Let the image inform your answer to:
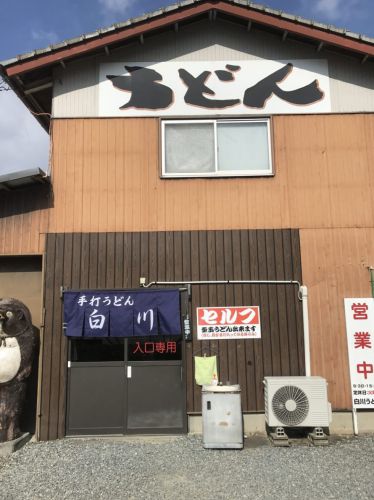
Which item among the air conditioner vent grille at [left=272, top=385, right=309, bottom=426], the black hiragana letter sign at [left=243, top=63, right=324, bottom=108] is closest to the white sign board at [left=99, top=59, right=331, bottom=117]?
the black hiragana letter sign at [left=243, top=63, right=324, bottom=108]

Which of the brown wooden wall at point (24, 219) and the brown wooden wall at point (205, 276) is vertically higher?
the brown wooden wall at point (24, 219)

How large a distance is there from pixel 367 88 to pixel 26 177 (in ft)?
22.3

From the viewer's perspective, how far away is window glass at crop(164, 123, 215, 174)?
848 cm

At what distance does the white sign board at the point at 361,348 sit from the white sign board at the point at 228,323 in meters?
1.66

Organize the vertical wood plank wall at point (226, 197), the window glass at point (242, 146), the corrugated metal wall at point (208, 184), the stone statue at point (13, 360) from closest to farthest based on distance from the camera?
the stone statue at point (13, 360)
the vertical wood plank wall at point (226, 197)
the corrugated metal wall at point (208, 184)
the window glass at point (242, 146)

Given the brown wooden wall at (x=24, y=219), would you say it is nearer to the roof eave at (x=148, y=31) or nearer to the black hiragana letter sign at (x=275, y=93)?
the roof eave at (x=148, y=31)

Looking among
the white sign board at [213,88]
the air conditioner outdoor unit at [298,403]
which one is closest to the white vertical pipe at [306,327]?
the air conditioner outdoor unit at [298,403]

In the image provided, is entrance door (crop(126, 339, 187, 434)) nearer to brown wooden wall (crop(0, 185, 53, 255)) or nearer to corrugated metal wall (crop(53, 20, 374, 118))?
brown wooden wall (crop(0, 185, 53, 255))

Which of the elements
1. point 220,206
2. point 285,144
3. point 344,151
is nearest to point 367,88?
point 344,151

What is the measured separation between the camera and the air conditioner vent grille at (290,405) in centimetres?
714

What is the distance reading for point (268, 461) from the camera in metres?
6.26

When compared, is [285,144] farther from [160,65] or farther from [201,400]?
[201,400]

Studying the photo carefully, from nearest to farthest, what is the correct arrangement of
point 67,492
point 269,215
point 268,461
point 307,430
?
1. point 67,492
2. point 268,461
3. point 307,430
4. point 269,215

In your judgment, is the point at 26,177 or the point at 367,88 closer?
the point at 26,177
